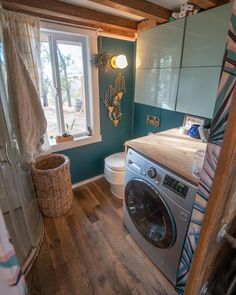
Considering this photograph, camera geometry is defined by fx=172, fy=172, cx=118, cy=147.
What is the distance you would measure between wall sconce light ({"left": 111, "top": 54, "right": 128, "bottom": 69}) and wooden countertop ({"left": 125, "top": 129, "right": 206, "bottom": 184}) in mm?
1092

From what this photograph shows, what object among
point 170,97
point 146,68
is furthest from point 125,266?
point 146,68

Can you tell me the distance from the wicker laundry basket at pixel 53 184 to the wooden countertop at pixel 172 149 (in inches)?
31.6

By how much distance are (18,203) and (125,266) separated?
101 centimetres

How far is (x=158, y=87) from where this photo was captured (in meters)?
1.92

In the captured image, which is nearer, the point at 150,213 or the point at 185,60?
the point at 150,213

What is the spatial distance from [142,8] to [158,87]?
2.38 ft

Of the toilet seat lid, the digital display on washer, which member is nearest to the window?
the toilet seat lid

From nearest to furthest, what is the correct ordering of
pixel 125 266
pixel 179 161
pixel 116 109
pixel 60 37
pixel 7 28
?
pixel 179 161
pixel 7 28
pixel 125 266
pixel 60 37
pixel 116 109

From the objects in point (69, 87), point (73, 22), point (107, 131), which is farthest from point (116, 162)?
point (73, 22)

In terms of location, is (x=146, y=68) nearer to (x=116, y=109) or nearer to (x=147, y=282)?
(x=116, y=109)

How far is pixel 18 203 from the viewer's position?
1.36 m

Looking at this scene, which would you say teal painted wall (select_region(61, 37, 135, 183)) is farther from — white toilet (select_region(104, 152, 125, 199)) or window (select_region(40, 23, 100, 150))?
white toilet (select_region(104, 152, 125, 199))

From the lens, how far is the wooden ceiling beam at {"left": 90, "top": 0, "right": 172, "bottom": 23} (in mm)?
1391

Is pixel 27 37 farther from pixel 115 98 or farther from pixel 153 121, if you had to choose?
pixel 153 121
